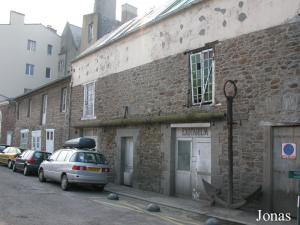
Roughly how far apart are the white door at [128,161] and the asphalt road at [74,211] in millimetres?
3199

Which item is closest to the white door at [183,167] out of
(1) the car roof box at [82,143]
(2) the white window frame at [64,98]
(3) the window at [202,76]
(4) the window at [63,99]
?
(3) the window at [202,76]

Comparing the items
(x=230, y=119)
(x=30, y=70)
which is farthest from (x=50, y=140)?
(x=30, y=70)

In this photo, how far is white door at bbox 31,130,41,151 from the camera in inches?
1129

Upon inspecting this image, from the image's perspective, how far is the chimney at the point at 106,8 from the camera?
3631 cm

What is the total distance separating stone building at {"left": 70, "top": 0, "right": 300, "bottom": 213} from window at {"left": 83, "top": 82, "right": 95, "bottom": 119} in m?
0.95

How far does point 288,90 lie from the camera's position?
10.7 m

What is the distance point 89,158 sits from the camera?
15258mm

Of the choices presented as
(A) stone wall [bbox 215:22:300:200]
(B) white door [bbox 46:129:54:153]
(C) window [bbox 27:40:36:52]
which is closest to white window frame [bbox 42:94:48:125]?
(B) white door [bbox 46:129:54:153]

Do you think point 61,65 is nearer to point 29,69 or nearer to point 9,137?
point 29,69

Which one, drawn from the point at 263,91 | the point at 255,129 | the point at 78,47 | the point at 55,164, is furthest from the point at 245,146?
the point at 78,47

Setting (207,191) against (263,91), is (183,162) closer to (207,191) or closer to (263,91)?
(207,191)

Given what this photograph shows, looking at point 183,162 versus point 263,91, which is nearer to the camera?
point 263,91

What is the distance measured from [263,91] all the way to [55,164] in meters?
8.88

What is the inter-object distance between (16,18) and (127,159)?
34495 millimetres
